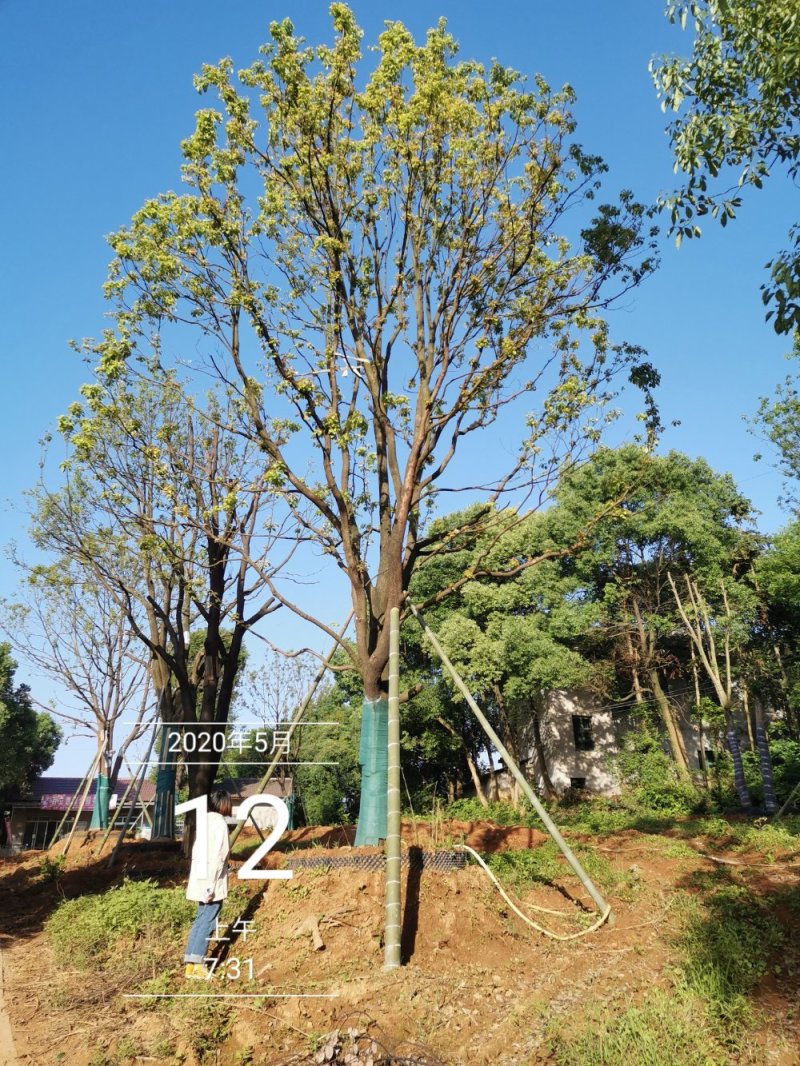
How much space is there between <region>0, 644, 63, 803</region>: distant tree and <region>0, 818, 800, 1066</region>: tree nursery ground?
30.6m

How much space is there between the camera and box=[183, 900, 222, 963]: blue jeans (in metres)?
6.40

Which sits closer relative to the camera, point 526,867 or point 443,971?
point 443,971

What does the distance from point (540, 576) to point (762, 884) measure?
17853 mm

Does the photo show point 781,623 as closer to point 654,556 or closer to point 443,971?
point 654,556

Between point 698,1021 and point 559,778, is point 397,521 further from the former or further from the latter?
point 559,778

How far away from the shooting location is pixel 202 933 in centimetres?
646

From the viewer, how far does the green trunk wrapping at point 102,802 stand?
69.1 ft

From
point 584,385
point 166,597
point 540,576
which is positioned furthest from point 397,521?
point 540,576

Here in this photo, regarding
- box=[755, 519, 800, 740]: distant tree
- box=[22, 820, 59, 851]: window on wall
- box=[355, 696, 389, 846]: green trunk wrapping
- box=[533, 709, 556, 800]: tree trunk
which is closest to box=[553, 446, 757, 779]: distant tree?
box=[755, 519, 800, 740]: distant tree

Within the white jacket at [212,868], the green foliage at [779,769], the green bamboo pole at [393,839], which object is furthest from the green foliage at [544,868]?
the green foliage at [779,769]

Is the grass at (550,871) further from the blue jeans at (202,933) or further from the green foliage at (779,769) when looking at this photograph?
the green foliage at (779,769)

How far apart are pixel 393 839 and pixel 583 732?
77.6 feet

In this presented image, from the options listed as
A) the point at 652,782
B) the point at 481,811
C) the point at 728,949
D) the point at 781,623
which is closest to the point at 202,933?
the point at 728,949

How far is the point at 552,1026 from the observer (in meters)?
5.30
